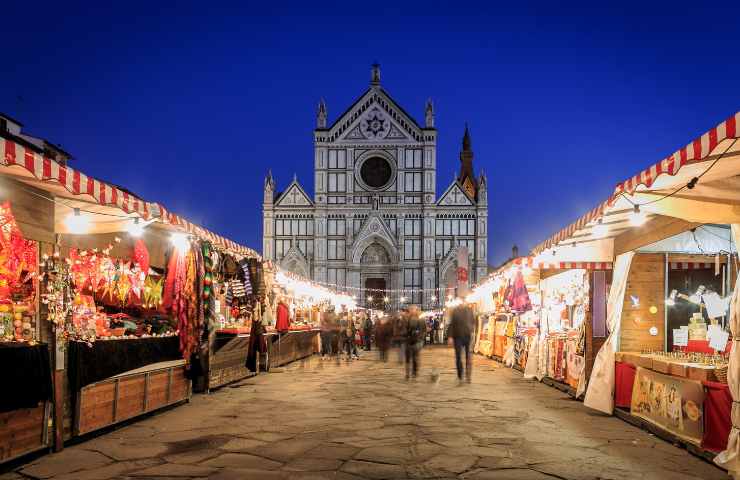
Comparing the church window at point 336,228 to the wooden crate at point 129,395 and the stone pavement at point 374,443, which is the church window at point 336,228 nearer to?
the stone pavement at point 374,443

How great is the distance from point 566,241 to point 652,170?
424 cm

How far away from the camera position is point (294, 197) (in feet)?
161

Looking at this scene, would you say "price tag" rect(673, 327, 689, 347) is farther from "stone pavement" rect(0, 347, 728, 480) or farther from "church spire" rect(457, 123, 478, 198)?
"church spire" rect(457, 123, 478, 198)

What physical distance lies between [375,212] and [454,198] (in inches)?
240

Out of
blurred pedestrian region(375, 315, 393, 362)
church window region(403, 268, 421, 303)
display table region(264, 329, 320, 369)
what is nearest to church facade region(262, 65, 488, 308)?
church window region(403, 268, 421, 303)

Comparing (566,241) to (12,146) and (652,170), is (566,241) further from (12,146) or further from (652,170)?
(12,146)

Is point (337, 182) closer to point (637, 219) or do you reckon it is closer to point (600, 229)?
point (600, 229)

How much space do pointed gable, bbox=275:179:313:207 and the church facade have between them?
0.08 meters

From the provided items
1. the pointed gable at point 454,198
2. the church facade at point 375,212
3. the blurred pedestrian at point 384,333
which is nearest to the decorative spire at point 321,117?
the church facade at point 375,212

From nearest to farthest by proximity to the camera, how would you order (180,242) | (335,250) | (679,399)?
(679,399), (180,242), (335,250)

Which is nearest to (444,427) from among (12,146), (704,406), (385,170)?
(704,406)

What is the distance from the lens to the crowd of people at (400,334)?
11595 mm

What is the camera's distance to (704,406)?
248 inches

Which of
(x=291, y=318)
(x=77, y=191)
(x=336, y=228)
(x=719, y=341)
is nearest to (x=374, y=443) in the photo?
(x=77, y=191)
